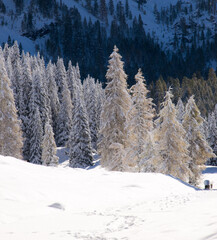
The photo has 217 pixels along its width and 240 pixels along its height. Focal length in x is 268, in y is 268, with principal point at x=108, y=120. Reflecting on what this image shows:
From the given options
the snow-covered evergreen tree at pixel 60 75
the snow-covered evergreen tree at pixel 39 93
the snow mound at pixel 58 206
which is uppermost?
the snow-covered evergreen tree at pixel 60 75

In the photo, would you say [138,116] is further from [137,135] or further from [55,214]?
[55,214]

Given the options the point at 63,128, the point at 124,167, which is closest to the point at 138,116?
the point at 124,167

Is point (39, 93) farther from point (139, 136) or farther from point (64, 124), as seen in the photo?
point (139, 136)

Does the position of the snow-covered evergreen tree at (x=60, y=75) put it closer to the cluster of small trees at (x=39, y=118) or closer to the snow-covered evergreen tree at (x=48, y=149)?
the cluster of small trees at (x=39, y=118)

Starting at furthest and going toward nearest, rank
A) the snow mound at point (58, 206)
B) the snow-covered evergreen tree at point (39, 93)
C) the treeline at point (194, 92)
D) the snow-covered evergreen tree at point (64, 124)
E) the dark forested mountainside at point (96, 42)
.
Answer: the dark forested mountainside at point (96, 42) → the treeline at point (194, 92) → the snow-covered evergreen tree at point (64, 124) → the snow-covered evergreen tree at point (39, 93) → the snow mound at point (58, 206)

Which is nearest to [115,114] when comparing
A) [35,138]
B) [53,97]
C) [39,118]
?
[35,138]

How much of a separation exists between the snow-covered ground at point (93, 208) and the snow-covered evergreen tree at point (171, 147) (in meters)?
7.75

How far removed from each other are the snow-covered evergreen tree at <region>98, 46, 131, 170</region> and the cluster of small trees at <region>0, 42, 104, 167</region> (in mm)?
11642

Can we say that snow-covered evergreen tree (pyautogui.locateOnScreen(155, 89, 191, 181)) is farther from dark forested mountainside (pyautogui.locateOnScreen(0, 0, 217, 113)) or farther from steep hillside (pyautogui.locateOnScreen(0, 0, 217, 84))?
steep hillside (pyautogui.locateOnScreen(0, 0, 217, 84))

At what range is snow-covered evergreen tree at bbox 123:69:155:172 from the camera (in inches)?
894

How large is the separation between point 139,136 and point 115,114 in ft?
9.35

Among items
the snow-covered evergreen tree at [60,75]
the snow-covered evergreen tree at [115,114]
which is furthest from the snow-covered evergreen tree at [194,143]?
the snow-covered evergreen tree at [60,75]

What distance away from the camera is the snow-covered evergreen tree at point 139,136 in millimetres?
22703

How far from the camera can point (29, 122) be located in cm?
4394
